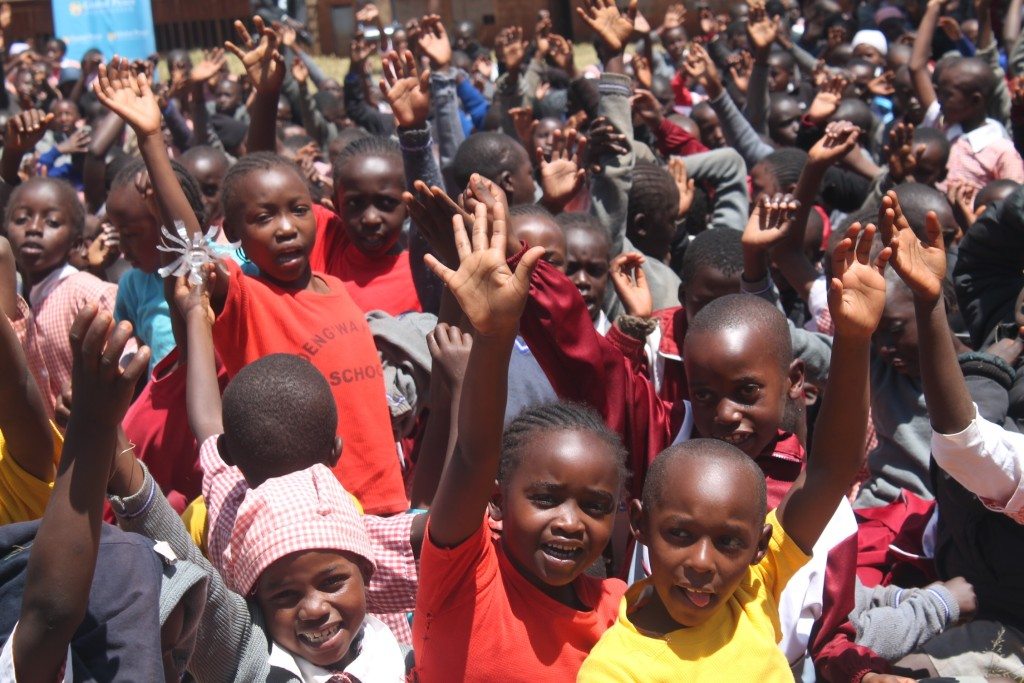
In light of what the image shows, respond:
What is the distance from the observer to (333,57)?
1927 centimetres

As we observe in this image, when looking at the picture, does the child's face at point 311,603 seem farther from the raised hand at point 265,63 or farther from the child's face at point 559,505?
the raised hand at point 265,63

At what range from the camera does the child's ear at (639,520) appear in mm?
2289

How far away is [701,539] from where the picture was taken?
2.18 metres

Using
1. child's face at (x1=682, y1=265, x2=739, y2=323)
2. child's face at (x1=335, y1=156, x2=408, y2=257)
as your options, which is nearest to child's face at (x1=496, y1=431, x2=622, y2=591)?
child's face at (x1=682, y1=265, x2=739, y2=323)

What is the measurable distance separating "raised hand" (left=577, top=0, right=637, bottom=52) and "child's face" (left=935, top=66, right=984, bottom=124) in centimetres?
207

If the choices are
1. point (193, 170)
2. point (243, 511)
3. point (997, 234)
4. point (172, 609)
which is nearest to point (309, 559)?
point (243, 511)

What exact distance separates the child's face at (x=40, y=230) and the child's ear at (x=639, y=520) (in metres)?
2.64

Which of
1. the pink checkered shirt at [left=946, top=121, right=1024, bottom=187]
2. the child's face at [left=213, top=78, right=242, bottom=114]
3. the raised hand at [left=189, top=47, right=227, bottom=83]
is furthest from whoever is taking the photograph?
the child's face at [left=213, top=78, right=242, bottom=114]

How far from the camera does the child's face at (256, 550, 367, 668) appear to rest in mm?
2291

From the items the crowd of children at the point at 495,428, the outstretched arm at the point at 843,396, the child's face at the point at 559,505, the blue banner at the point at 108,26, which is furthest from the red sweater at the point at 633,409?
the blue banner at the point at 108,26

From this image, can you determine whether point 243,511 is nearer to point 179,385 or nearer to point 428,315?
point 179,385

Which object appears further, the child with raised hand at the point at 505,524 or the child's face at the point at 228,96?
the child's face at the point at 228,96

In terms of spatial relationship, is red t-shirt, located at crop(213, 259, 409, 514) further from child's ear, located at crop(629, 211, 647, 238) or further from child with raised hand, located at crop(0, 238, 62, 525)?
child's ear, located at crop(629, 211, 647, 238)

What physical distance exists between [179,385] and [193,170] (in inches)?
85.0
